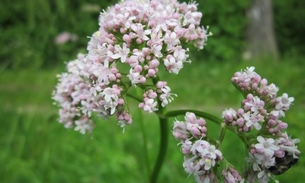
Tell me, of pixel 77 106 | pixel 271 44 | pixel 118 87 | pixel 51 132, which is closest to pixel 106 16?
pixel 118 87

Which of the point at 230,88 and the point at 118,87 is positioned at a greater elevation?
the point at 230,88

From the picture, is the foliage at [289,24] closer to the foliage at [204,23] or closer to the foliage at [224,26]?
the foliage at [204,23]

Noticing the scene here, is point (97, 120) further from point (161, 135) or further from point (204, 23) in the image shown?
point (204, 23)

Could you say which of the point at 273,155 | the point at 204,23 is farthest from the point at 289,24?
the point at 273,155

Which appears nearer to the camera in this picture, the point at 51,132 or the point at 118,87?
the point at 118,87

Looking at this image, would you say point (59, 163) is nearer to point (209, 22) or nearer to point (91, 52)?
point (91, 52)

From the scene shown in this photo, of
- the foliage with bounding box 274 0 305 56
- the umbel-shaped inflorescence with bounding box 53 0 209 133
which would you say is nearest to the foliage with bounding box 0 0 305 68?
the foliage with bounding box 274 0 305 56
